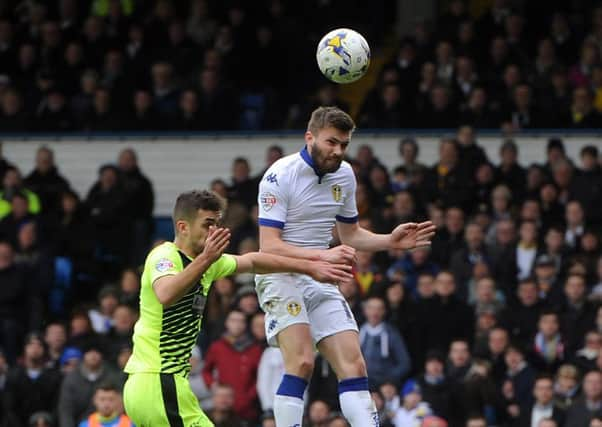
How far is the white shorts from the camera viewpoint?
11180 mm

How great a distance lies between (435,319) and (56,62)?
875 cm

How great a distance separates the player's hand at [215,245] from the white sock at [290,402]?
1.87 metres

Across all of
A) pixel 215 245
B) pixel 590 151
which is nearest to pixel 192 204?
pixel 215 245

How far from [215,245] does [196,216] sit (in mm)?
540

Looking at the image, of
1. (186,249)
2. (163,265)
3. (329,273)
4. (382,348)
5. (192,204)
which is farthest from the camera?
(382,348)

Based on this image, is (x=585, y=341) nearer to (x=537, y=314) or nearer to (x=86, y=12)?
(x=537, y=314)

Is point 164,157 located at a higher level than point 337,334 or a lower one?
higher

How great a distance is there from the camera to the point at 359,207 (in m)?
18.4

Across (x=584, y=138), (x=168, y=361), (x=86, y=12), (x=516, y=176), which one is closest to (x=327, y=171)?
(x=168, y=361)

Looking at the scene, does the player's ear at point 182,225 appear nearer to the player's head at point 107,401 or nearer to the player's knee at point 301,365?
the player's knee at point 301,365

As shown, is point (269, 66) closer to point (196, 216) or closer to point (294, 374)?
point (294, 374)

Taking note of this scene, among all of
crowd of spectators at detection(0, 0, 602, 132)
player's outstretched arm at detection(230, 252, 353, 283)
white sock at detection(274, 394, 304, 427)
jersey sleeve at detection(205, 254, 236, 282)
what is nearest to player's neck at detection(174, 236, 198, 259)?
jersey sleeve at detection(205, 254, 236, 282)

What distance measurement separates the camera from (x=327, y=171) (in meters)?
11.2

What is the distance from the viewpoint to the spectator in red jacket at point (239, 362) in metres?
16.7
